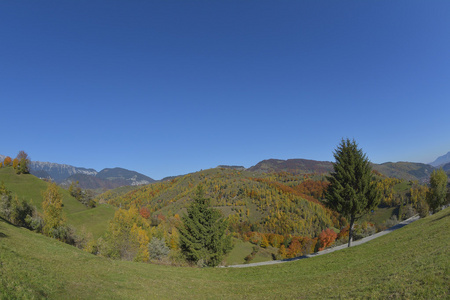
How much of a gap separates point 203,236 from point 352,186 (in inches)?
906

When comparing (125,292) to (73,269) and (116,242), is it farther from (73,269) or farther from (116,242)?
(116,242)

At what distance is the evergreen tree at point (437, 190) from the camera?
6038 centimetres

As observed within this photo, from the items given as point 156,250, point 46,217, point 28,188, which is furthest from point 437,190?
point 28,188

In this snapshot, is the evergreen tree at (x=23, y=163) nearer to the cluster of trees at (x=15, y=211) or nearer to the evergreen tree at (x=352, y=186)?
the cluster of trees at (x=15, y=211)

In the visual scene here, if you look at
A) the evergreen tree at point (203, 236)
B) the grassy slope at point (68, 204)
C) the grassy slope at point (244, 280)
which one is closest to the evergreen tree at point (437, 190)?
the grassy slope at point (244, 280)

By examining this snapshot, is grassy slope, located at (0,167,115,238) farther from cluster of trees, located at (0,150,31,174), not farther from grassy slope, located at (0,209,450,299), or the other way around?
grassy slope, located at (0,209,450,299)

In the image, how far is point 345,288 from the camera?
12562 mm

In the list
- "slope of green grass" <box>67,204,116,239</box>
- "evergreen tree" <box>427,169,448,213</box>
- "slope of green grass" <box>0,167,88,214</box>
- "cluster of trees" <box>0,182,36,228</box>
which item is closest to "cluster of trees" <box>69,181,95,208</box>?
"slope of green grass" <box>0,167,88,214</box>

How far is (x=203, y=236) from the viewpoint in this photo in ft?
118

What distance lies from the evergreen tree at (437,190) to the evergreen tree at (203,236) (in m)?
60.4

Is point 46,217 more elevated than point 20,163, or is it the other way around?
point 20,163

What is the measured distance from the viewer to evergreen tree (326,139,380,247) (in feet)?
100.0

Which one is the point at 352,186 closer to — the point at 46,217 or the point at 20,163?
the point at 46,217

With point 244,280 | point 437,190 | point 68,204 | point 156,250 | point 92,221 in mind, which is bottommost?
point 156,250
